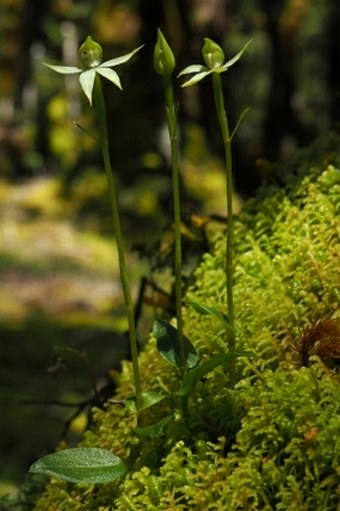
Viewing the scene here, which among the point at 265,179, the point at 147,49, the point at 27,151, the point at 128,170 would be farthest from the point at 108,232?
the point at 265,179

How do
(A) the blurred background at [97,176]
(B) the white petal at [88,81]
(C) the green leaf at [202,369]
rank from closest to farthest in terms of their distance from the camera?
(B) the white petal at [88,81], (C) the green leaf at [202,369], (A) the blurred background at [97,176]

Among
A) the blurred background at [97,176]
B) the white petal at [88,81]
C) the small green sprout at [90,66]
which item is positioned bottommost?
the blurred background at [97,176]

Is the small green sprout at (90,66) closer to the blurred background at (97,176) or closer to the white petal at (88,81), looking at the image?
the white petal at (88,81)

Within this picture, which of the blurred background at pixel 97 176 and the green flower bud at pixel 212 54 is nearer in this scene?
the green flower bud at pixel 212 54

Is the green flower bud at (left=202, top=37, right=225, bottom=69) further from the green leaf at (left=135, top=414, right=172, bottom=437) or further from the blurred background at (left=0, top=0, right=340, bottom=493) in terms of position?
the blurred background at (left=0, top=0, right=340, bottom=493)

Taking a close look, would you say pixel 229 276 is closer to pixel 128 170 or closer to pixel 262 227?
pixel 262 227

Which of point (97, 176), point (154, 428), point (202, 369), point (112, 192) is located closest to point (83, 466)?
point (154, 428)

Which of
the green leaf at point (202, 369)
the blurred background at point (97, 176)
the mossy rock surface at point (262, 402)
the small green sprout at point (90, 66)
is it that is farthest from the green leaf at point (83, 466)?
the small green sprout at point (90, 66)
